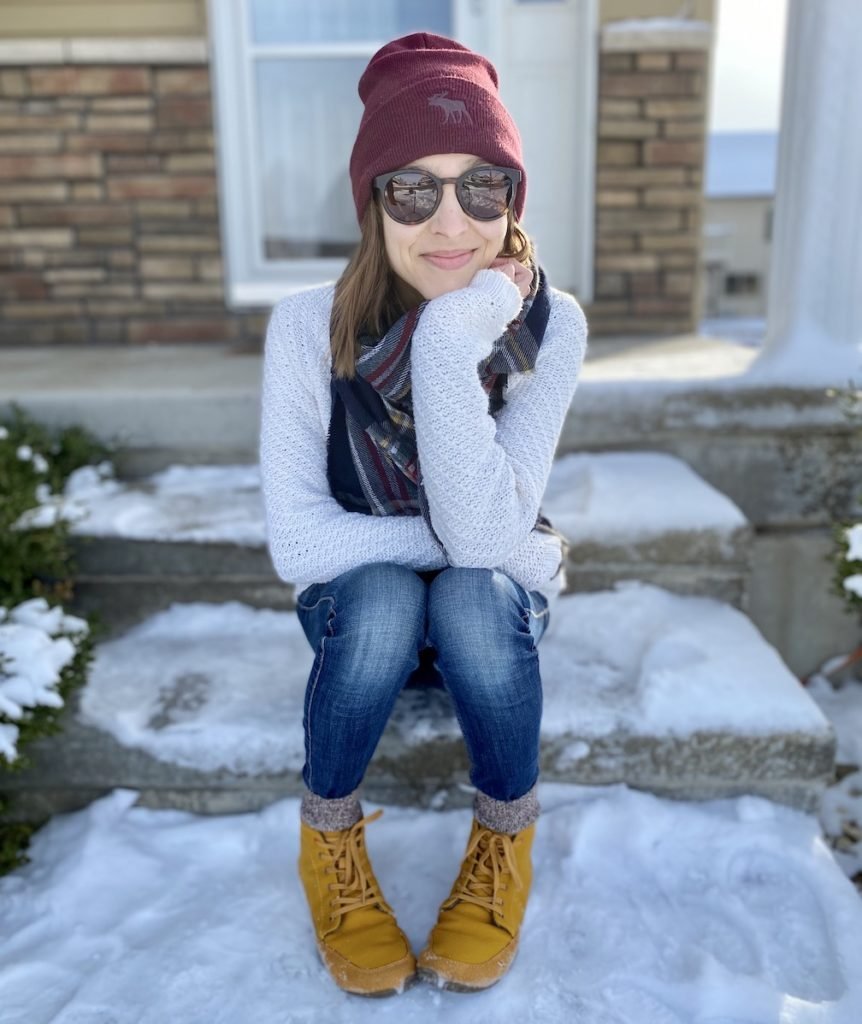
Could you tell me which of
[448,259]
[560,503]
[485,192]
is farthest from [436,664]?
[560,503]

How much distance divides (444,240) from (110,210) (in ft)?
9.69

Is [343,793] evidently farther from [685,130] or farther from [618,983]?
[685,130]

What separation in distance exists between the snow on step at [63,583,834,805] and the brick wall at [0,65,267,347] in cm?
→ 236

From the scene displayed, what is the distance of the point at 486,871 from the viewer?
1447 mm

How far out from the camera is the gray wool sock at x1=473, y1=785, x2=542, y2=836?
4.77 ft

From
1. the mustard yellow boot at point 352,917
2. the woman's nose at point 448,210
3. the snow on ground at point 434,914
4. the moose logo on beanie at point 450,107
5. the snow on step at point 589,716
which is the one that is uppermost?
the moose logo on beanie at point 450,107

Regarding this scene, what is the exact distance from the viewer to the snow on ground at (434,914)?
1336 millimetres

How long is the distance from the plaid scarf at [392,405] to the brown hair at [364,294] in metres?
0.02

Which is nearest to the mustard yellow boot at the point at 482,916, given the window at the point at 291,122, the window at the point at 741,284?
the window at the point at 291,122

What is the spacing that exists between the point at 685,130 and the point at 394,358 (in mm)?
2920

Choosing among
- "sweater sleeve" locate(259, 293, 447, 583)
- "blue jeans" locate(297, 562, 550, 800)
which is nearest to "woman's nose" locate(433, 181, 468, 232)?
"sweater sleeve" locate(259, 293, 447, 583)

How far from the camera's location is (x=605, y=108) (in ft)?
12.4

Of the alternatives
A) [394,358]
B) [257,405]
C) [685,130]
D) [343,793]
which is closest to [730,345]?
[685,130]

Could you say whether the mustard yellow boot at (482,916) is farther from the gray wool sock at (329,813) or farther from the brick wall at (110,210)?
the brick wall at (110,210)
